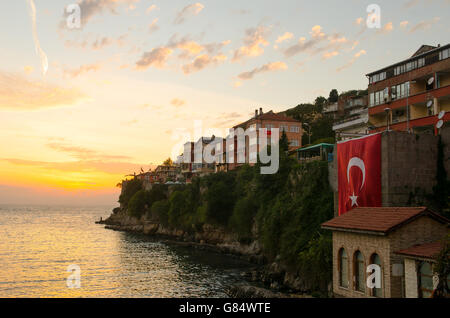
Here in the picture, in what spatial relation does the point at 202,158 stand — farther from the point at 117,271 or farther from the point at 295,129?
the point at 117,271

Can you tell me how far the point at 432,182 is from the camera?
97.2 feet

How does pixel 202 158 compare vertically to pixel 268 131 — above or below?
below

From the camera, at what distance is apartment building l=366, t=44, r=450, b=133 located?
4206 cm

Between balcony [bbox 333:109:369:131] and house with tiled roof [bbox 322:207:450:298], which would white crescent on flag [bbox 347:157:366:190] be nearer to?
house with tiled roof [bbox 322:207:450:298]

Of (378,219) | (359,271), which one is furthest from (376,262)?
(378,219)

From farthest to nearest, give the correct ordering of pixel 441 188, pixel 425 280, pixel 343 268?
pixel 441 188 → pixel 343 268 → pixel 425 280

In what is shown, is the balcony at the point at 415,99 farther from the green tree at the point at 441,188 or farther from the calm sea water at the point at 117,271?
the calm sea water at the point at 117,271

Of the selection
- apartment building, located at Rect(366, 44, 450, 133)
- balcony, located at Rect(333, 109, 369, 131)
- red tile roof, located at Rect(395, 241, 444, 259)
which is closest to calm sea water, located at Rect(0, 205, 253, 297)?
red tile roof, located at Rect(395, 241, 444, 259)

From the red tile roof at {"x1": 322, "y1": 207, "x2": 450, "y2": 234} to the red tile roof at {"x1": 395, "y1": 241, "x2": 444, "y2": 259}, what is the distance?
1333 millimetres

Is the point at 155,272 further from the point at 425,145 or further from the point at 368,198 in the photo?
the point at 425,145

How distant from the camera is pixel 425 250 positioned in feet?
66.1

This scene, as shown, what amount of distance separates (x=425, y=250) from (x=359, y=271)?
4604mm

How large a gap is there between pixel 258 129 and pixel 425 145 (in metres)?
65.5
